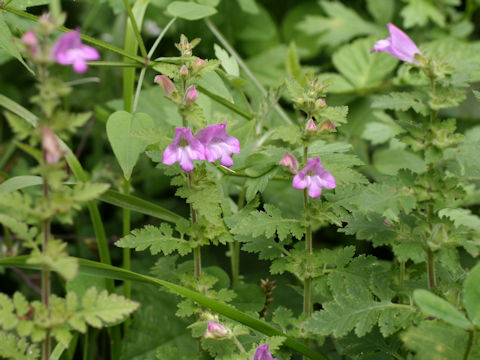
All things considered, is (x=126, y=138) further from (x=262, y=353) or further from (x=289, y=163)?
(x=262, y=353)

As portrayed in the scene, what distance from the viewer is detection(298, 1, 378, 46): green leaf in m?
2.59

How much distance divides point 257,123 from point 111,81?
1.09 meters

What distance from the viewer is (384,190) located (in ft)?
3.66

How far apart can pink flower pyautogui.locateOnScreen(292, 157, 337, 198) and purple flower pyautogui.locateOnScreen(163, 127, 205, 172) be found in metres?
0.20

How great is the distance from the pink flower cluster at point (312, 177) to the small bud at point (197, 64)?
0.25 metres

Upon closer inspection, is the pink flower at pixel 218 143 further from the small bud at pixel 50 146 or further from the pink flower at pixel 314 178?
the small bud at pixel 50 146

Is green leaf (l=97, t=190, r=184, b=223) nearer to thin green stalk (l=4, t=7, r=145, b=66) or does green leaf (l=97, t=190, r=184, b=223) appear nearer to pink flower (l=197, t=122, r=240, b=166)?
pink flower (l=197, t=122, r=240, b=166)

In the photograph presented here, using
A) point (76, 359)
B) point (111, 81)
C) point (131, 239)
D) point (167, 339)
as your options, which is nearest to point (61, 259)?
point (131, 239)

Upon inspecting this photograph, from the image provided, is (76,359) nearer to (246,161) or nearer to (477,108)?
(246,161)

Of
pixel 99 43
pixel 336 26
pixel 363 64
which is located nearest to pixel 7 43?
pixel 99 43

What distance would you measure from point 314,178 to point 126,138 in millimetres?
424

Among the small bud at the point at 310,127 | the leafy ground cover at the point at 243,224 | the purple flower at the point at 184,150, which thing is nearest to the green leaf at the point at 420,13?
the leafy ground cover at the point at 243,224

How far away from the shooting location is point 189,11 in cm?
160

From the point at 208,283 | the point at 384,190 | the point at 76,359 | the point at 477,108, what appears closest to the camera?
the point at 384,190
